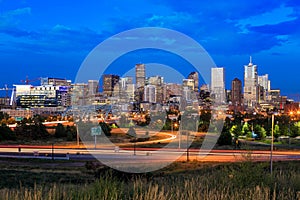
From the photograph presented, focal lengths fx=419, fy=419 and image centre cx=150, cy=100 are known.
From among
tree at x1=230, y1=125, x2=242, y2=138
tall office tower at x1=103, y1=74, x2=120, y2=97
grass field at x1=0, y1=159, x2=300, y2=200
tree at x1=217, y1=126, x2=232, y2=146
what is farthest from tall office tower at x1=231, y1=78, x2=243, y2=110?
grass field at x1=0, y1=159, x2=300, y2=200

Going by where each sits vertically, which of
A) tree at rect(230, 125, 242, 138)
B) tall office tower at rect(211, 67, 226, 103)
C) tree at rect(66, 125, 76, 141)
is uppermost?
tall office tower at rect(211, 67, 226, 103)

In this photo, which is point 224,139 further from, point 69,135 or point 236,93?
point 236,93

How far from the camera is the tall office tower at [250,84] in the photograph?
4369 inches

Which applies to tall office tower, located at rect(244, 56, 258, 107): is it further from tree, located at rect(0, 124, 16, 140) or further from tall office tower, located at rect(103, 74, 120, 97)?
tall office tower, located at rect(103, 74, 120, 97)

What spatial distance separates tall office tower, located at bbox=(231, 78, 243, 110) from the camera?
4236 inches

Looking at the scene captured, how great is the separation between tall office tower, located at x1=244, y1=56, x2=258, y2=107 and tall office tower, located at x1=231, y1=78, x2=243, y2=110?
1.77 m

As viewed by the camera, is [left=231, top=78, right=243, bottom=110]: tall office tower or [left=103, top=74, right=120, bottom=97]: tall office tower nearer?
[left=103, top=74, right=120, bottom=97]: tall office tower

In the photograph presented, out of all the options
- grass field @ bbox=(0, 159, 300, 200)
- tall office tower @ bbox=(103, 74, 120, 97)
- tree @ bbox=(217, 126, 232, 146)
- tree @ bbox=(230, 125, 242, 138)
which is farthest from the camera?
tree @ bbox=(230, 125, 242, 138)

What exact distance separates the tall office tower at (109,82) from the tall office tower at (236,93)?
3115 inches

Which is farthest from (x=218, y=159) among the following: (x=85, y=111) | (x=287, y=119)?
(x=287, y=119)

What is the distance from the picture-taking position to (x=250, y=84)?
12381 centimetres

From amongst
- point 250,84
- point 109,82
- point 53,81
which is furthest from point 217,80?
point 53,81

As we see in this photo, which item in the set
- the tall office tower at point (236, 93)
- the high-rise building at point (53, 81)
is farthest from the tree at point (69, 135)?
the high-rise building at point (53, 81)

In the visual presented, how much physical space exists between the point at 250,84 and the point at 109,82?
4073 inches
